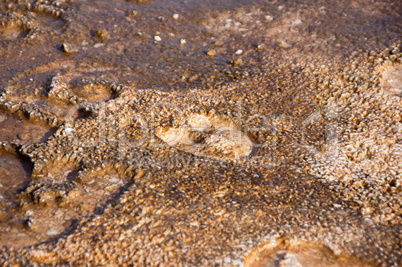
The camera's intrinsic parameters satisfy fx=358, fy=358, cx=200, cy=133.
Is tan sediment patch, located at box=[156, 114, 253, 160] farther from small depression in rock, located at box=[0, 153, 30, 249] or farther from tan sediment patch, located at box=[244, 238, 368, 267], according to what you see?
small depression in rock, located at box=[0, 153, 30, 249]

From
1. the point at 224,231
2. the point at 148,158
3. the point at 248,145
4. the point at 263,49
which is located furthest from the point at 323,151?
the point at 263,49

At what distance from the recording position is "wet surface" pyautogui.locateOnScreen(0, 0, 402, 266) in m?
2.29

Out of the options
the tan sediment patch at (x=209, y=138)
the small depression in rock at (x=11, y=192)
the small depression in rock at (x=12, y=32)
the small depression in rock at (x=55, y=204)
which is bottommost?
the small depression in rock at (x=11, y=192)

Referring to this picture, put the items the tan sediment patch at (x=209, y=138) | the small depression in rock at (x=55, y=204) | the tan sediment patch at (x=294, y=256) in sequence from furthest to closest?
1. the tan sediment patch at (x=209, y=138)
2. the small depression in rock at (x=55, y=204)
3. the tan sediment patch at (x=294, y=256)

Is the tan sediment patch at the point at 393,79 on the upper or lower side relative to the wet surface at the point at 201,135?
upper

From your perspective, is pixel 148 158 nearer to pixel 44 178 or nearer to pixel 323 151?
pixel 44 178

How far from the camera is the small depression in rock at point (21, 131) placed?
3.11 m

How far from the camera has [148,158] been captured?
9.34 ft

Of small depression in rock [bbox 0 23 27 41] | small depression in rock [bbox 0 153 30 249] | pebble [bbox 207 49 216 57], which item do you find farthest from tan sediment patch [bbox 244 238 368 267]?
small depression in rock [bbox 0 23 27 41]

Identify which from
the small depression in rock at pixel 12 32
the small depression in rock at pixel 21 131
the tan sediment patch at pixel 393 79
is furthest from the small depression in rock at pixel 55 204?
the tan sediment patch at pixel 393 79

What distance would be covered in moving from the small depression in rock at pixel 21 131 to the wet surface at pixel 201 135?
0.02m

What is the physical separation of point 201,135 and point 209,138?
0.09 meters

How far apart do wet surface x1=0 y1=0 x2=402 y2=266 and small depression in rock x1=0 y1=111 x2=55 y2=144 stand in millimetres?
17

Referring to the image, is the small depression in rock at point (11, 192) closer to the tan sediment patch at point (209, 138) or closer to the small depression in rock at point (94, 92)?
the small depression in rock at point (94, 92)
